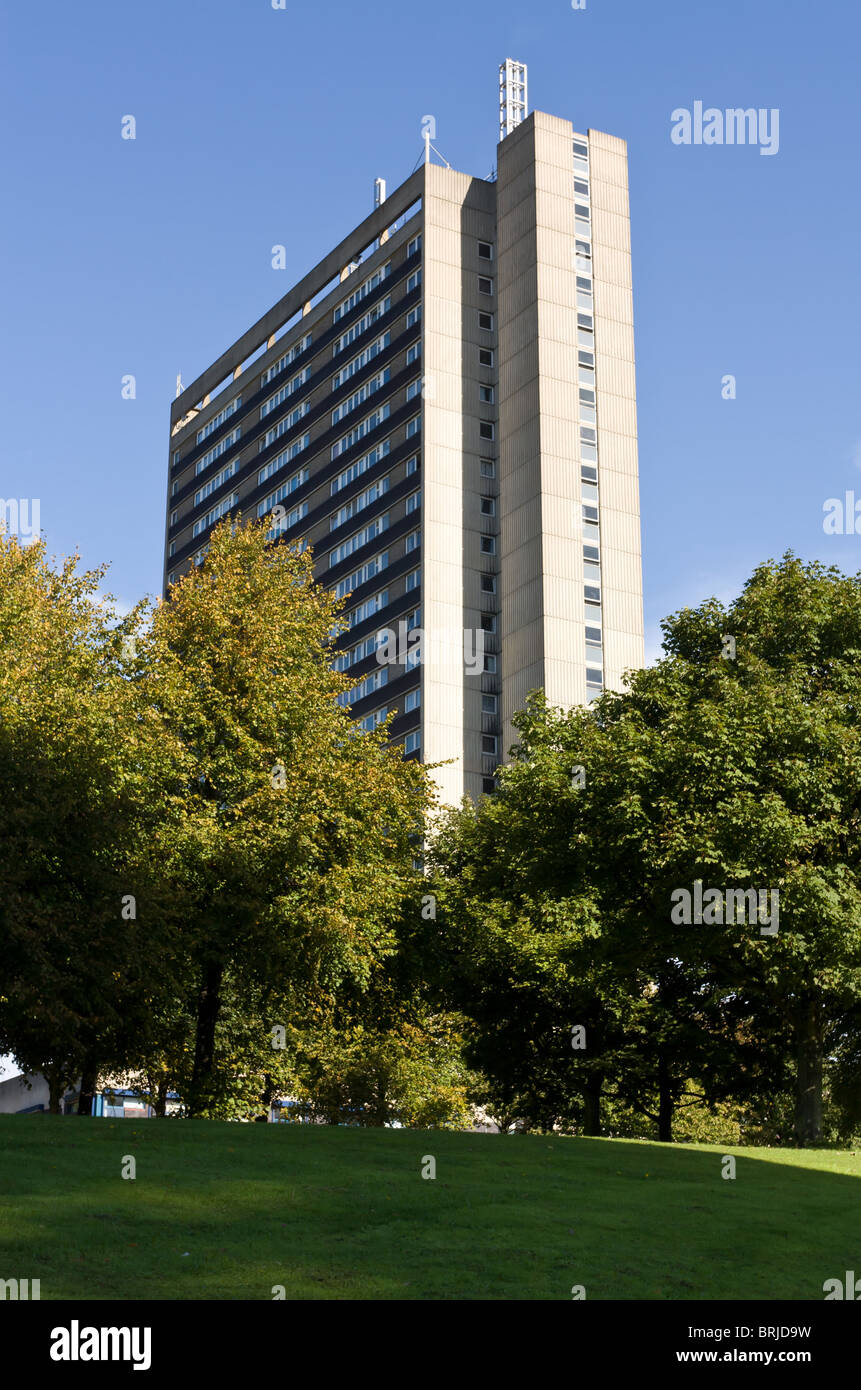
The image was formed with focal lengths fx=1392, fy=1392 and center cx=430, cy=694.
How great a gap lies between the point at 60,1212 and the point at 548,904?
1003 inches

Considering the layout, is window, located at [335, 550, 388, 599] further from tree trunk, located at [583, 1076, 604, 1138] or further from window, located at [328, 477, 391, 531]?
tree trunk, located at [583, 1076, 604, 1138]

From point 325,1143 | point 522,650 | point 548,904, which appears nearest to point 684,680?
point 548,904

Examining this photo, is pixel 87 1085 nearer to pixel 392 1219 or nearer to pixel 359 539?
pixel 392 1219

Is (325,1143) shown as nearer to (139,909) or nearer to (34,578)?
(139,909)

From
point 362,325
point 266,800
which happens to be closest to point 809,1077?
point 266,800

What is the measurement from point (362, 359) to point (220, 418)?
34.8 metres

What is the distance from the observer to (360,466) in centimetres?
14425

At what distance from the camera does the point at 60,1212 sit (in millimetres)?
17266

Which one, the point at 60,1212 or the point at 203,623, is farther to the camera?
the point at 203,623

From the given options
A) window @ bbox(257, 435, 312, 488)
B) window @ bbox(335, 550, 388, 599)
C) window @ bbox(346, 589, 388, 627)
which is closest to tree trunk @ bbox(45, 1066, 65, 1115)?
window @ bbox(346, 589, 388, 627)

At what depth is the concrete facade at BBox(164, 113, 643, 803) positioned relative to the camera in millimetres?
126500

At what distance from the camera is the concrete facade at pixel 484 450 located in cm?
12650

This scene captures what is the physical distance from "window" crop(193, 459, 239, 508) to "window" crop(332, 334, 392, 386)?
2278cm
